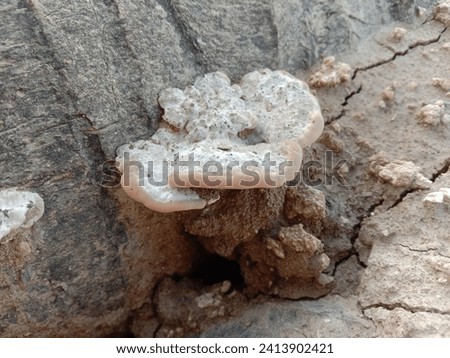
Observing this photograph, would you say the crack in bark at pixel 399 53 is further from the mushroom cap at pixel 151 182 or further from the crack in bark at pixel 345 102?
the mushroom cap at pixel 151 182

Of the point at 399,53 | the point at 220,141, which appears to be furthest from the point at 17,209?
the point at 399,53

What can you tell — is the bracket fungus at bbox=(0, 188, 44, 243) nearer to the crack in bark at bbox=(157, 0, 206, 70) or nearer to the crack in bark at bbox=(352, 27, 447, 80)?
the crack in bark at bbox=(157, 0, 206, 70)

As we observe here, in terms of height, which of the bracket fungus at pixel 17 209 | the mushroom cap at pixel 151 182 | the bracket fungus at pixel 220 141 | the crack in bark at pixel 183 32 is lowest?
the bracket fungus at pixel 17 209

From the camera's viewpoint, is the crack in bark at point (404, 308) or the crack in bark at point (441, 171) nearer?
the crack in bark at point (404, 308)

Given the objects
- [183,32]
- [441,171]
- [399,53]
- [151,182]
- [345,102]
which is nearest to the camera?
[151,182]

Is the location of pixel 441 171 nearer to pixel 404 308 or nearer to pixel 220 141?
pixel 404 308

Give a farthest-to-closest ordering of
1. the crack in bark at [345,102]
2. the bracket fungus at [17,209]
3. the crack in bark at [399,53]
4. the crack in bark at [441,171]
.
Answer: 1. the crack in bark at [399,53]
2. the crack in bark at [345,102]
3. the crack in bark at [441,171]
4. the bracket fungus at [17,209]

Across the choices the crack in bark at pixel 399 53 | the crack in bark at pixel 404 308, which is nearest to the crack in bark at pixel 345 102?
the crack in bark at pixel 399 53
